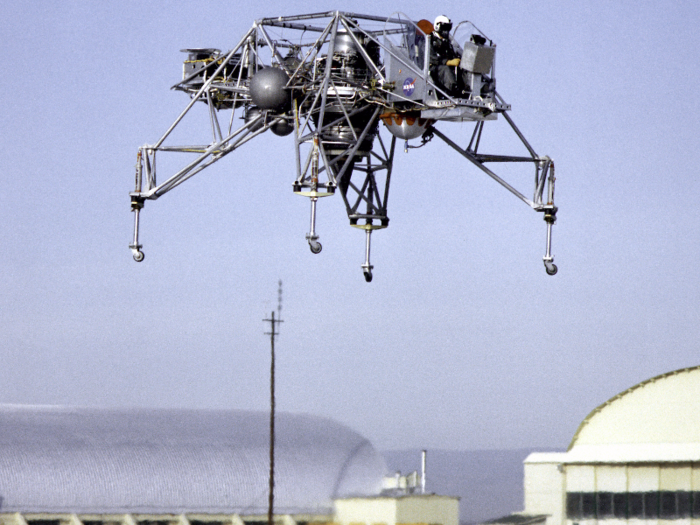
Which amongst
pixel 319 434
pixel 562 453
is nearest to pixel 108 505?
pixel 319 434

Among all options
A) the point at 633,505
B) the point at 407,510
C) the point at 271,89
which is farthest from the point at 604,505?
the point at 271,89

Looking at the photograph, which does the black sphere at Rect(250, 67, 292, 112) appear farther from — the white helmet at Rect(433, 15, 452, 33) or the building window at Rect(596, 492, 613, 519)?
the building window at Rect(596, 492, 613, 519)

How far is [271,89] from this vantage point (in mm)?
36344

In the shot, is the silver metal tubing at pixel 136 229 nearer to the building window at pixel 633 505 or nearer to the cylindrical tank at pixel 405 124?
the cylindrical tank at pixel 405 124

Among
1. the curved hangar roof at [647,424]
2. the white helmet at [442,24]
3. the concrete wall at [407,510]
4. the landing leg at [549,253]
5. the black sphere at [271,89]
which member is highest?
the white helmet at [442,24]

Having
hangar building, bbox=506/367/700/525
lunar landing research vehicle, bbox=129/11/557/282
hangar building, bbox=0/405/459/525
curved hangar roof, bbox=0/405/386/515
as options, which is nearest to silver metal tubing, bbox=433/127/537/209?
lunar landing research vehicle, bbox=129/11/557/282

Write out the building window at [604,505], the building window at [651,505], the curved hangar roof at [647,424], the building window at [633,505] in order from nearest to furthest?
the building window at [633,505] < the building window at [651,505] < the building window at [604,505] < the curved hangar roof at [647,424]

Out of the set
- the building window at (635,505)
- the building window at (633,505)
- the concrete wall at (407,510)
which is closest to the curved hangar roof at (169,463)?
the concrete wall at (407,510)

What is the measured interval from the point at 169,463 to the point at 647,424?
114ft

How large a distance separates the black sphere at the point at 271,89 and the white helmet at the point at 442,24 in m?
4.20

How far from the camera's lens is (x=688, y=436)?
209ft

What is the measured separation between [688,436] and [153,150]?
35014 mm

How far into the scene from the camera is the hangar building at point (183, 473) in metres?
81.8

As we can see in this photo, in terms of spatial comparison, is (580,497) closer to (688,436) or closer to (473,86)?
(688,436)
